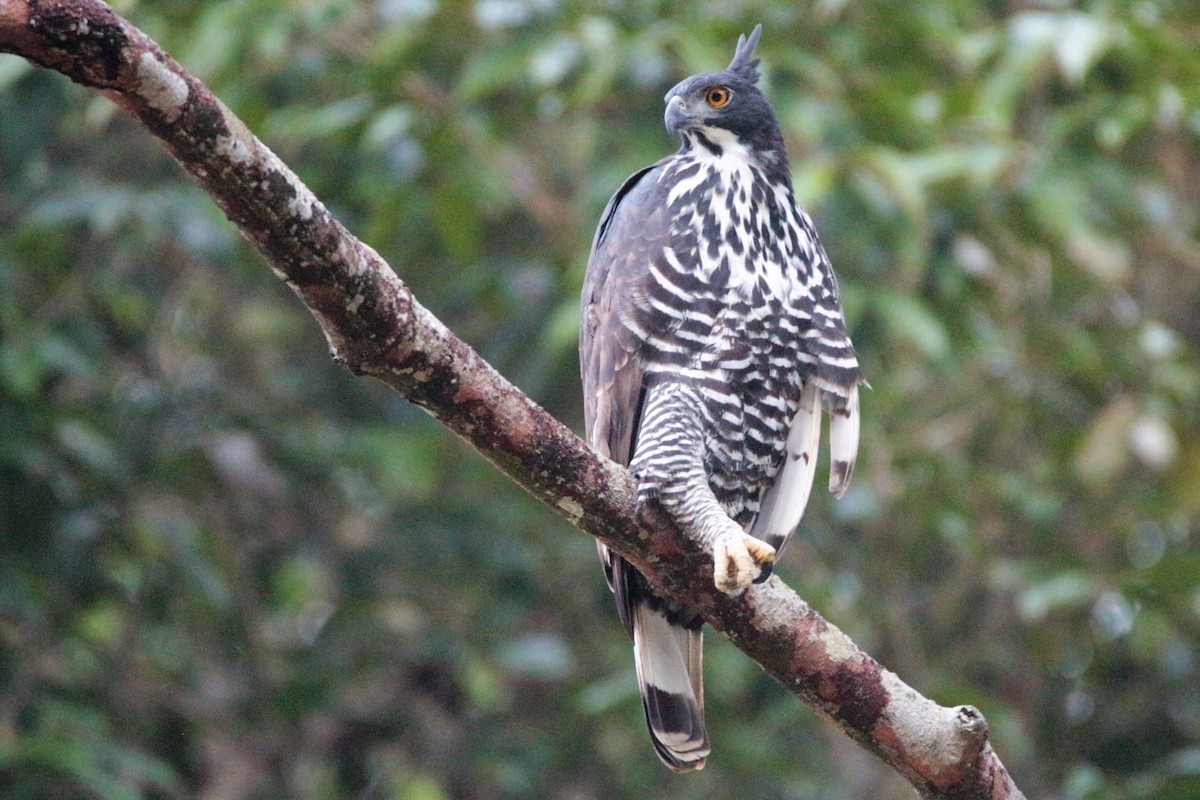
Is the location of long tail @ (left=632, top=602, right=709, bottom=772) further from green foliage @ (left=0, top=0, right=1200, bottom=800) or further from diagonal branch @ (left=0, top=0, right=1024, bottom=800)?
green foliage @ (left=0, top=0, right=1200, bottom=800)

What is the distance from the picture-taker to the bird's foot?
2.57m

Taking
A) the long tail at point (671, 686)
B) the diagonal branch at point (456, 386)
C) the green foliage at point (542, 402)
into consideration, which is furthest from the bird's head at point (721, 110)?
the diagonal branch at point (456, 386)

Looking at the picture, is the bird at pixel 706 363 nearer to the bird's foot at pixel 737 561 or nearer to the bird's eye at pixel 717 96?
the bird's eye at pixel 717 96

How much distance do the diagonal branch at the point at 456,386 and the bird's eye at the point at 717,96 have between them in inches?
52.6

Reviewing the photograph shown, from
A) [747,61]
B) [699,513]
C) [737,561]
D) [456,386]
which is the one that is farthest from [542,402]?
[456,386]

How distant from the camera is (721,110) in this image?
11.8ft

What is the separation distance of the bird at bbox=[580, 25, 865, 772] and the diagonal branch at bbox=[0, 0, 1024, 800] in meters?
0.44

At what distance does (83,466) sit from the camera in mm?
4707

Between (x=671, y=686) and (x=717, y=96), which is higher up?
(x=717, y=96)

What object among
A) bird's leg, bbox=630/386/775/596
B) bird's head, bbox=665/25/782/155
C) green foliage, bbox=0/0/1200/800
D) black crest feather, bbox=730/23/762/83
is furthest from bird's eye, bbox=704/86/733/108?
bird's leg, bbox=630/386/775/596

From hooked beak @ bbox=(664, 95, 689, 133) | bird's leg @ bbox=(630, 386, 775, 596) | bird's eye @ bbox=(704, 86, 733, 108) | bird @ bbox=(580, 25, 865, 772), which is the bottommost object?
bird's leg @ bbox=(630, 386, 775, 596)

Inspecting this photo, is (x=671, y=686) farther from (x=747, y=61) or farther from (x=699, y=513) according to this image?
(x=747, y=61)

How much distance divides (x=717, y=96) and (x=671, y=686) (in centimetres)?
142

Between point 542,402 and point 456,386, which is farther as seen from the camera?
point 542,402
